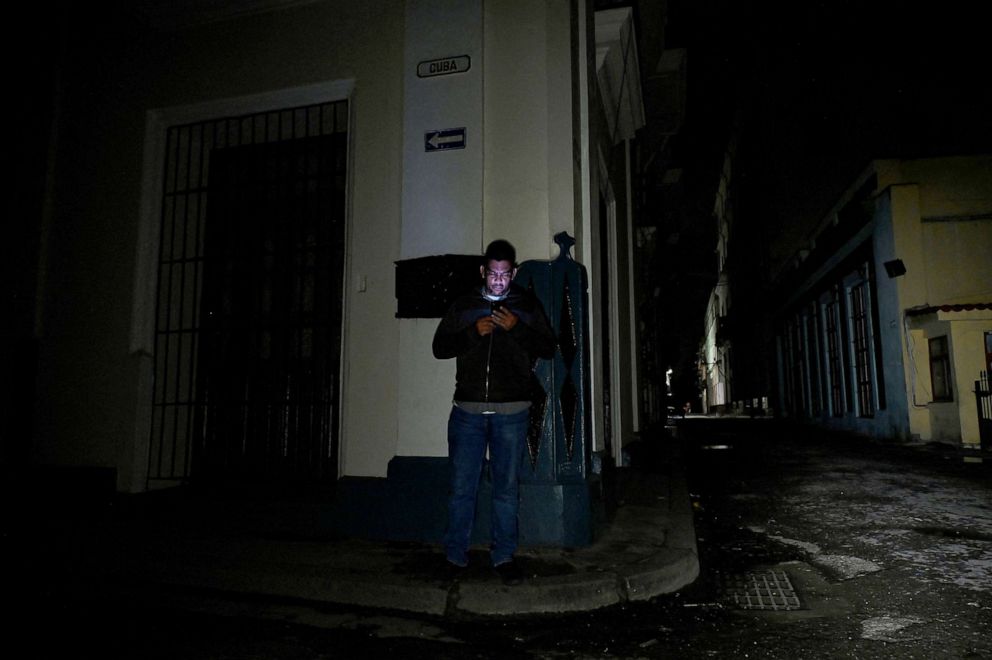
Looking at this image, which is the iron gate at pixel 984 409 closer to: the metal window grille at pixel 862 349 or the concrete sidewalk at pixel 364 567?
the metal window grille at pixel 862 349

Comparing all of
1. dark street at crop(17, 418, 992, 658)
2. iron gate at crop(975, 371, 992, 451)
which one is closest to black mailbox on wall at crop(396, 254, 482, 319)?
dark street at crop(17, 418, 992, 658)

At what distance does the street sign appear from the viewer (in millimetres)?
4871

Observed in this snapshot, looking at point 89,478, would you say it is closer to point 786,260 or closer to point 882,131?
point 882,131

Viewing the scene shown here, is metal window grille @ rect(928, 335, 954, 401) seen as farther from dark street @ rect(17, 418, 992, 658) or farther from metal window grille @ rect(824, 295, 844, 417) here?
dark street @ rect(17, 418, 992, 658)

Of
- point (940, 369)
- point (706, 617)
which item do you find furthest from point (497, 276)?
point (940, 369)

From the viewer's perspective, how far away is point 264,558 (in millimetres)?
3936

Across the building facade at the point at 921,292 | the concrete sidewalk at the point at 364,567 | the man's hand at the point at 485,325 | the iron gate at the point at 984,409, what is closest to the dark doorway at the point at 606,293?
the concrete sidewalk at the point at 364,567

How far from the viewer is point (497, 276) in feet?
12.8

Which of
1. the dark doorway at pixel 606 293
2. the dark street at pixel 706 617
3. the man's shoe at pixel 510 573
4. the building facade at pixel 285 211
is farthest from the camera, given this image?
the dark doorway at pixel 606 293

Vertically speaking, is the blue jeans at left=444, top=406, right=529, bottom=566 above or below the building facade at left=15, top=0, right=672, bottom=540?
below

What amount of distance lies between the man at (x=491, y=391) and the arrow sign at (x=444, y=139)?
52.0 inches

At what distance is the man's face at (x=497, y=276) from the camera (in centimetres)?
389

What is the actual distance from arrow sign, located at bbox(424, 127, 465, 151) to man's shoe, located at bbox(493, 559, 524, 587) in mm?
3011

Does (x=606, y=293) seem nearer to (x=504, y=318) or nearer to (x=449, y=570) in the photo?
(x=504, y=318)
